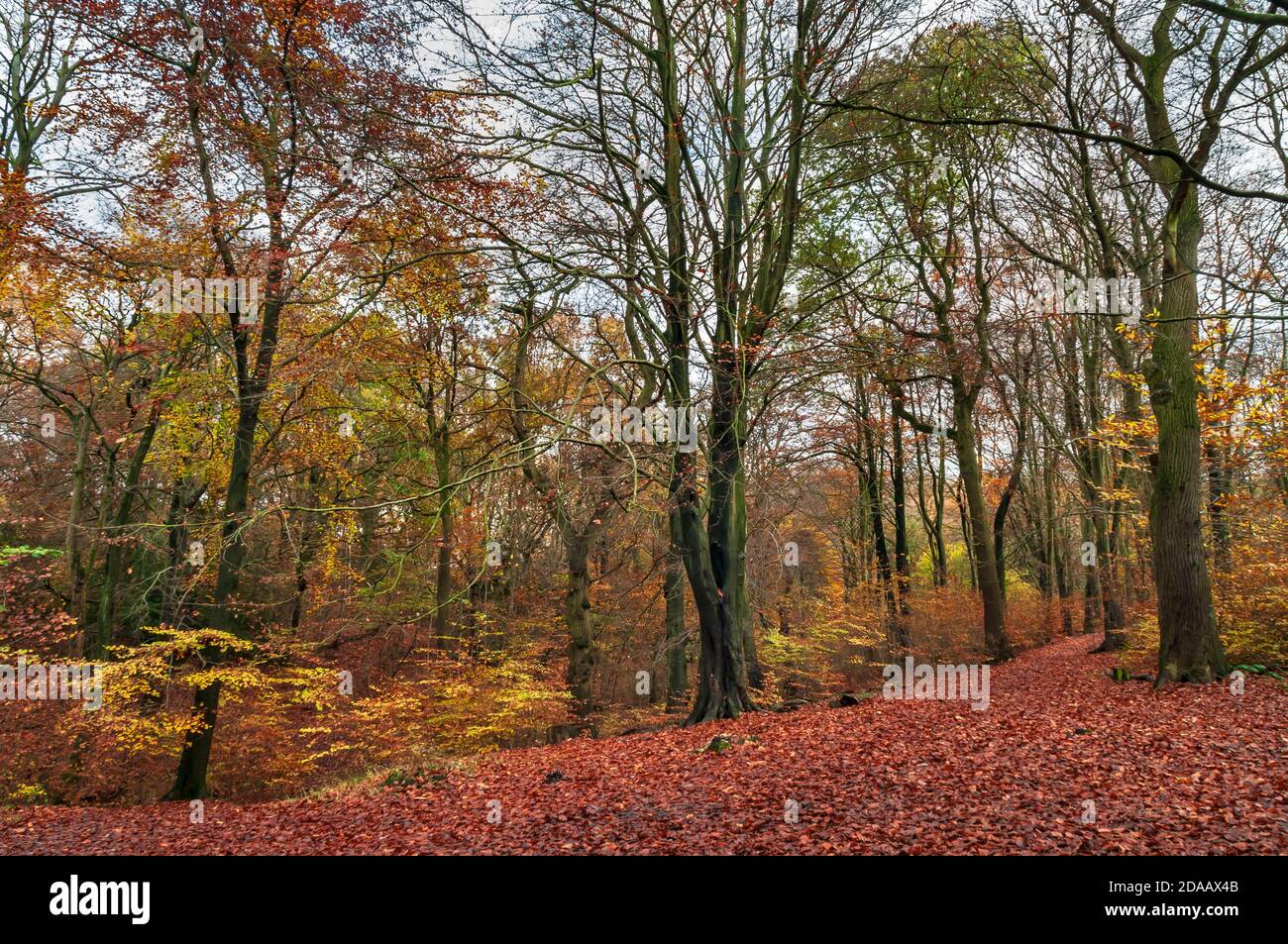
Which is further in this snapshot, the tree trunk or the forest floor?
the tree trunk

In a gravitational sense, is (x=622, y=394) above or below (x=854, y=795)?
above

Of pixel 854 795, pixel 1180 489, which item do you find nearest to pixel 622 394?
pixel 854 795

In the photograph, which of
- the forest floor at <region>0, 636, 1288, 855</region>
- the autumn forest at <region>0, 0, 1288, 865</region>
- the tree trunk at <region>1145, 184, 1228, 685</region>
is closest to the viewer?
the forest floor at <region>0, 636, 1288, 855</region>

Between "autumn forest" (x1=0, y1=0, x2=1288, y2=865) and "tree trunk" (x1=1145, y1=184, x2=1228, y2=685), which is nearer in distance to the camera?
"autumn forest" (x1=0, y1=0, x2=1288, y2=865)

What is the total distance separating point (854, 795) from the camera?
204 inches

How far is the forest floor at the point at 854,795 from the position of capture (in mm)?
4289

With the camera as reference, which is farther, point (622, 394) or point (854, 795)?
point (622, 394)

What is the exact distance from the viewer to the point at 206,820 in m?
7.55

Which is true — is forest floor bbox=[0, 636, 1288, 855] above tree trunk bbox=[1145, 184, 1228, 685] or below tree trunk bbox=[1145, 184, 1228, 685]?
below

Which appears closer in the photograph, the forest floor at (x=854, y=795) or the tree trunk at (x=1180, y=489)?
the forest floor at (x=854, y=795)

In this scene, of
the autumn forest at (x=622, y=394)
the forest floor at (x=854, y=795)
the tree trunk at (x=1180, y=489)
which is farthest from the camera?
the tree trunk at (x=1180, y=489)

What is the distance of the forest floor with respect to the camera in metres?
4.29

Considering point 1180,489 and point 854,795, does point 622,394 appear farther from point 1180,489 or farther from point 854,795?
point 1180,489

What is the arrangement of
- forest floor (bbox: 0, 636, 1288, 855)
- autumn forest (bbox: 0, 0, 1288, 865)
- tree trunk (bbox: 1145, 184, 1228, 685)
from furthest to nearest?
tree trunk (bbox: 1145, 184, 1228, 685), autumn forest (bbox: 0, 0, 1288, 865), forest floor (bbox: 0, 636, 1288, 855)
